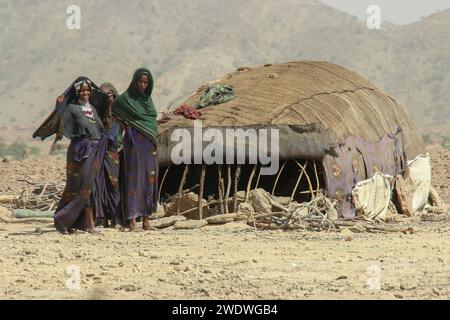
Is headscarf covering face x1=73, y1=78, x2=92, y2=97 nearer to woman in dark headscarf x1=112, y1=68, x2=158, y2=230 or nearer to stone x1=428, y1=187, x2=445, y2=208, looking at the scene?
woman in dark headscarf x1=112, y1=68, x2=158, y2=230

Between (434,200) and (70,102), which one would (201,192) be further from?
(434,200)

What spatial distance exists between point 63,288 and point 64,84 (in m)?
54.5

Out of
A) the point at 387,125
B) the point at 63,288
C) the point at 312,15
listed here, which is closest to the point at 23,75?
the point at 312,15

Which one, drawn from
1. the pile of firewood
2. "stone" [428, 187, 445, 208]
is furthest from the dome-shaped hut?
the pile of firewood

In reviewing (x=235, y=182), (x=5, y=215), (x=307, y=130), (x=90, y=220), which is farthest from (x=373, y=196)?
(x=5, y=215)

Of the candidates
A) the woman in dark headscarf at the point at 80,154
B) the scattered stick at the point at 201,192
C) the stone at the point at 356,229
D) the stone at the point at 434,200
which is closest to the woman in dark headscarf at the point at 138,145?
the woman in dark headscarf at the point at 80,154

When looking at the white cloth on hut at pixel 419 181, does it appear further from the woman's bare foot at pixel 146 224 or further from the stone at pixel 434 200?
the woman's bare foot at pixel 146 224

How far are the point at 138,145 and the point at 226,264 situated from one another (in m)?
2.62

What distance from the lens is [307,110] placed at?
37.3 feet

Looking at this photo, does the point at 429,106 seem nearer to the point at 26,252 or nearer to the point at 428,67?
the point at 428,67

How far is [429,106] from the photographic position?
2217 inches

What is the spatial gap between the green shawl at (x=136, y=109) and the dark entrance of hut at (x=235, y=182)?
1.21 m

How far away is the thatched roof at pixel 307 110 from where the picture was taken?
1095 cm

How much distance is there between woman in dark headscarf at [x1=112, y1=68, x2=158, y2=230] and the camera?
9.95m
